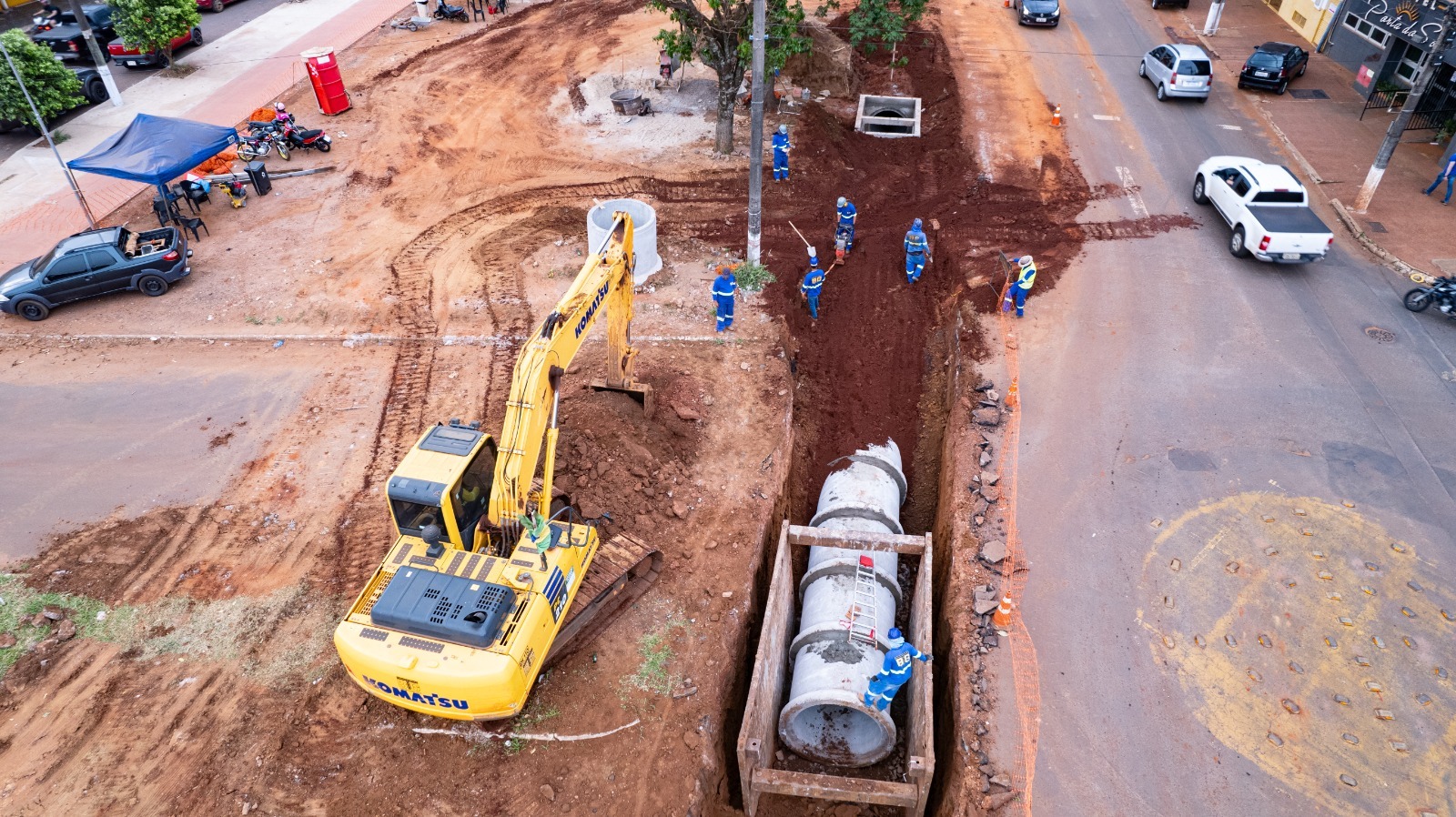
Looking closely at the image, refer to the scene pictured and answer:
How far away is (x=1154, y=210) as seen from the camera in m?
19.1

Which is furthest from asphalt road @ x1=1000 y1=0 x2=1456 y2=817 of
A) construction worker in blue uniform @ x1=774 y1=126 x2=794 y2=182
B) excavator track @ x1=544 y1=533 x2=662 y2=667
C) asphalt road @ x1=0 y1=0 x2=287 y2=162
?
asphalt road @ x1=0 y1=0 x2=287 y2=162

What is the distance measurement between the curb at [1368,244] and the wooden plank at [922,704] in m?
13.2

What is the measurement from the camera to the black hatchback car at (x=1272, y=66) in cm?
2416

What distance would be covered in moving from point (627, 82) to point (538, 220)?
8.69 meters

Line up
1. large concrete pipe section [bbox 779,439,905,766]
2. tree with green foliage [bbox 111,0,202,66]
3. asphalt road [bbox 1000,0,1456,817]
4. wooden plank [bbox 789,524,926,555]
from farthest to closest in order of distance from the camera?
tree with green foliage [bbox 111,0,202,66] → wooden plank [bbox 789,524,926,555] → large concrete pipe section [bbox 779,439,905,766] → asphalt road [bbox 1000,0,1456,817]

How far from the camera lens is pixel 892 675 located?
353 inches

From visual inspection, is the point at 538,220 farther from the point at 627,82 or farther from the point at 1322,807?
the point at 1322,807

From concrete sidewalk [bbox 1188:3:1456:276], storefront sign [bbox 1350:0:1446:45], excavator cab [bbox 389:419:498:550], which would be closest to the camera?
excavator cab [bbox 389:419:498:550]

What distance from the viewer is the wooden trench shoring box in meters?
9.27

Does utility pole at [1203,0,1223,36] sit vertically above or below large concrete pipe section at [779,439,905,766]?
above

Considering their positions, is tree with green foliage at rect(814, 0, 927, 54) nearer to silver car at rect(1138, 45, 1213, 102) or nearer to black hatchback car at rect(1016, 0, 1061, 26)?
silver car at rect(1138, 45, 1213, 102)

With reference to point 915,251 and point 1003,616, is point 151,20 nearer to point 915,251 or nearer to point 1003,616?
point 915,251

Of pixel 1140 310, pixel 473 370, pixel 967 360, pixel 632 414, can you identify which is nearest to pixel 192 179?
pixel 473 370

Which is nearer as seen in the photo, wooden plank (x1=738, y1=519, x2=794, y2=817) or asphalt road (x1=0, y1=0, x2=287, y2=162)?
wooden plank (x1=738, y1=519, x2=794, y2=817)
